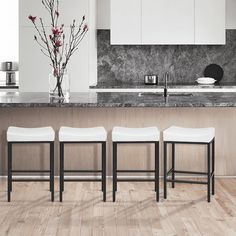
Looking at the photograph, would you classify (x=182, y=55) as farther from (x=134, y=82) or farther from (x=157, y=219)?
(x=157, y=219)

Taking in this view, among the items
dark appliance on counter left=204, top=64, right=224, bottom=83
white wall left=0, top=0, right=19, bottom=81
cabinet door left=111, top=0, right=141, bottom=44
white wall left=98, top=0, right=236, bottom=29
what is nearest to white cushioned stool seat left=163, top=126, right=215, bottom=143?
cabinet door left=111, top=0, right=141, bottom=44

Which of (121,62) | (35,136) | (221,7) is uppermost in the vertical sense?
(221,7)

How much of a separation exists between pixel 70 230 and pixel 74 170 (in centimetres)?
140

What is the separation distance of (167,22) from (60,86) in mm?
2595

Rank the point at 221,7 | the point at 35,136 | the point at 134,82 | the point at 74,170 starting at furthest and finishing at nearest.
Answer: the point at 134,82 → the point at 221,7 → the point at 74,170 → the point at 35,136

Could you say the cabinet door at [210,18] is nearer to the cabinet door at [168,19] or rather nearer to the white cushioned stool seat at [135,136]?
the cabinet door at [168,19]

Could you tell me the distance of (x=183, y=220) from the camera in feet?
16.0

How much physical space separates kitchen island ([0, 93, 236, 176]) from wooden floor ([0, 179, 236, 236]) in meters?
0.22

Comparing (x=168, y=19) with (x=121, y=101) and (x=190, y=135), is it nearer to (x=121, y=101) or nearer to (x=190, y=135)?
(x=121, y=101)

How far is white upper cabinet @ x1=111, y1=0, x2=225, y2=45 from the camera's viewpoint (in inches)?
315

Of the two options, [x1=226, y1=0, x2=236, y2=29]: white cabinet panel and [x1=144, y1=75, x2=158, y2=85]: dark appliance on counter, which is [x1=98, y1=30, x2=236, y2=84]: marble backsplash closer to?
[x1=226, y1=0, x2=236, y2=29]: white cabinet panel

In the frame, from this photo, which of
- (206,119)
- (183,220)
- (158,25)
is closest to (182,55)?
(158,25)

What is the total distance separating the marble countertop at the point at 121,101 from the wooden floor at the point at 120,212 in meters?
0.80

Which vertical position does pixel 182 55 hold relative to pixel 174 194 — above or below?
above
